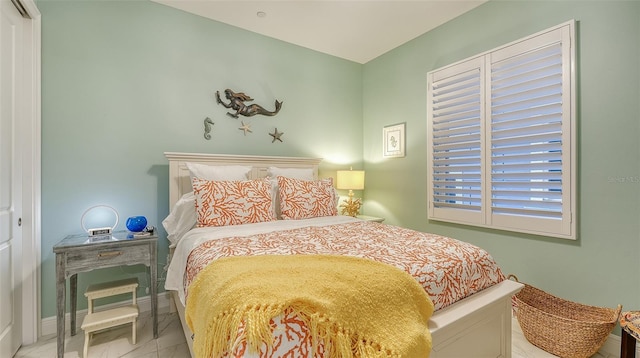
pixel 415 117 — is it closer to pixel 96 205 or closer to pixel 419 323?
pixel 419 323

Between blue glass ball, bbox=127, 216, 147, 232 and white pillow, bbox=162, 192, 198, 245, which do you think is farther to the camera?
white pillow, bbox=162, 192, 198, 245

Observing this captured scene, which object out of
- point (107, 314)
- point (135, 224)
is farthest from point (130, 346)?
point (135, 224)

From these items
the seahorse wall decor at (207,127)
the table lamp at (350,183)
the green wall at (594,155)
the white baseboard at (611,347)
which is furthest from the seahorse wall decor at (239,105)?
the white baseboard at (611,347)

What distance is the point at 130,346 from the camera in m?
1.96

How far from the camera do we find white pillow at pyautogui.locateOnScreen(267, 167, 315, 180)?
284 centimetres

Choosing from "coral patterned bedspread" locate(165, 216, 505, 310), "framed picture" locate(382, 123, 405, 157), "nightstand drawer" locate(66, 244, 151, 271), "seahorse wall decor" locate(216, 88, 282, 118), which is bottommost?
"nightstand drawer" locate(66, 244, 151, 271)

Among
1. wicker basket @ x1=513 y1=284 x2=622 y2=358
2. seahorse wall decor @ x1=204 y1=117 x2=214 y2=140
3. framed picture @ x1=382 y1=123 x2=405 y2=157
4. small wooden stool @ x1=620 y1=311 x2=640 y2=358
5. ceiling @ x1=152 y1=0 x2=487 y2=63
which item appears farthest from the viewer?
framed picture @ x1=382 y1=123 x2=405 y2=157

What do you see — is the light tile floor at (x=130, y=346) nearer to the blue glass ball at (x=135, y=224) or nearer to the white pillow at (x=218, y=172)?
the blue glass ball at (x=135, y=224)

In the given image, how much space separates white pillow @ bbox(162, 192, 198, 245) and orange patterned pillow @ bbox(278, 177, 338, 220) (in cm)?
72

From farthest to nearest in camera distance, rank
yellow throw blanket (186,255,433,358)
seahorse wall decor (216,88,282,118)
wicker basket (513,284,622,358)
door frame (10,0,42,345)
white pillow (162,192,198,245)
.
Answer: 1. seahorse wall decor (216,88,282,118)
2. white pillow (162,192,198,245)
3. door frame (10,0,42,345)
4. wicker basket (513,284,622,358)
5. yellow throw blanket (186,255,433,358)

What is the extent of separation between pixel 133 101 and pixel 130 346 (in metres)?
1.89

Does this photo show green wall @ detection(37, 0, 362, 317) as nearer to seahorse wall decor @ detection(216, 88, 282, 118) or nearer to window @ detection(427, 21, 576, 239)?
seahorse wall decor @ detection(216, 88, 282, 118)

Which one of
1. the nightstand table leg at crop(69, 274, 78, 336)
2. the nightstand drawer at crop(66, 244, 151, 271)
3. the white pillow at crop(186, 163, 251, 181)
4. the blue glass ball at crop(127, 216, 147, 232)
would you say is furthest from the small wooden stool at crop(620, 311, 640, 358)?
the nightstand table leg at crop(69, 274, 78, 336)

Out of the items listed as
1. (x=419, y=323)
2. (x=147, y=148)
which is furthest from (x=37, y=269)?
(x=419, y=323)
